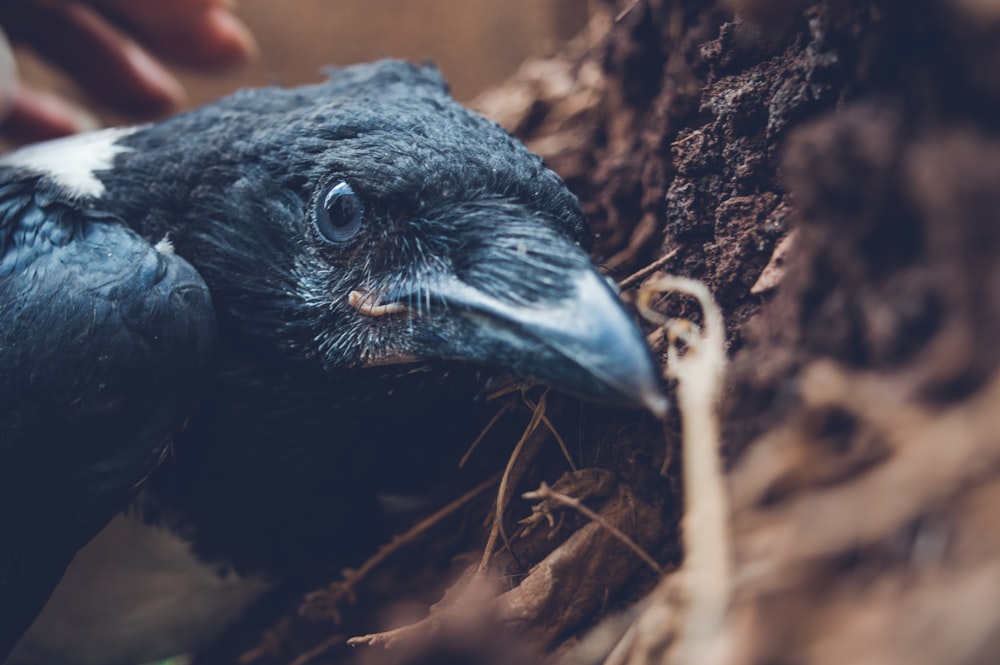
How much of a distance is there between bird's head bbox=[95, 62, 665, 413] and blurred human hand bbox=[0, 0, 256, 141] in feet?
7.04

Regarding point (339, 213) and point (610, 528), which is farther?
point (339, 213)

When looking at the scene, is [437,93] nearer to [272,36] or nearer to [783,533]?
[783,533]

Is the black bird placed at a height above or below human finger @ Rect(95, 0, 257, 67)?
below

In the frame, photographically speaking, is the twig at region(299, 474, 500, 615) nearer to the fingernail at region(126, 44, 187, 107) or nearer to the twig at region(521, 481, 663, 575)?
the twig at region(521, 481, 663, 575)

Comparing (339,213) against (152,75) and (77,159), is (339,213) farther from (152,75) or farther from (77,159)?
(152,75)

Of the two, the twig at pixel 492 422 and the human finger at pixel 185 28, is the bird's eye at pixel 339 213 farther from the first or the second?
the human finger at pixel 185 28

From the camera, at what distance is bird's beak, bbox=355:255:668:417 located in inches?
48.9

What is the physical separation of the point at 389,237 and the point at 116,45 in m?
3.00

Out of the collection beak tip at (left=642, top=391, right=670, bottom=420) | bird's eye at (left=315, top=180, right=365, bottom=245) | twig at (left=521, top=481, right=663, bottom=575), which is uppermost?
bird's eye at (left=315, top=180, right=365, bottom=245)

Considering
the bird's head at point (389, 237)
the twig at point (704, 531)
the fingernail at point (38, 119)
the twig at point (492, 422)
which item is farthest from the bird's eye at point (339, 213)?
the fingernail at point (38, 119)

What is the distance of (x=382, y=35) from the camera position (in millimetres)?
5492

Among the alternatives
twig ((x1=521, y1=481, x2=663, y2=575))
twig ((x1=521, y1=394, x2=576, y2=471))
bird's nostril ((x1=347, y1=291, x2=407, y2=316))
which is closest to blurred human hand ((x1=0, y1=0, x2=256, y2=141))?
bird's nostril ((x1=347, y1=291, x2=407, y2=316))

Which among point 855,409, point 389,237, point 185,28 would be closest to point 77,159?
point 389,237

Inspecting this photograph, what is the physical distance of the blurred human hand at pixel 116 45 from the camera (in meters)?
3.73
